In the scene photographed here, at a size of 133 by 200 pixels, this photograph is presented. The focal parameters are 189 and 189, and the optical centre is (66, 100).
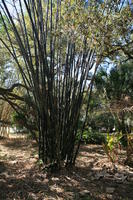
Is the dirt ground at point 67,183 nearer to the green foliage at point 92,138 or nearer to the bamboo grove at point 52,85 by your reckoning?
the bamboo grove at point 52,85

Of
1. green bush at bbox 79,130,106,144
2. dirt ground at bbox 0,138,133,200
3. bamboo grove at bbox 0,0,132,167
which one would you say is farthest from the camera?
green bush at bbox 79,130,106,144

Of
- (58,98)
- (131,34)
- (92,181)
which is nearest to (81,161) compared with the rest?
(92,181)

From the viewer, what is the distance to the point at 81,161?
2715mm

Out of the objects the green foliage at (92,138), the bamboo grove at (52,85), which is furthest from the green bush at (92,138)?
the bamboo grove at (52,85)

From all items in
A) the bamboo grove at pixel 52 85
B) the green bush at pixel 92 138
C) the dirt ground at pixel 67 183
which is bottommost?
the dirt ground at pixel 67 183

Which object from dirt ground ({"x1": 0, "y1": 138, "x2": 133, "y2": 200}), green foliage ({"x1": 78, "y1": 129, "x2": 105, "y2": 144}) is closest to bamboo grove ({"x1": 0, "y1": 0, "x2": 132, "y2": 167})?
dirt ground ({"x1": 0, "y1": 138, "x2": 133, "y2": 200})

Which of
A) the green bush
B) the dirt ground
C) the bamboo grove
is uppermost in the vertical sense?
the bamboo grove

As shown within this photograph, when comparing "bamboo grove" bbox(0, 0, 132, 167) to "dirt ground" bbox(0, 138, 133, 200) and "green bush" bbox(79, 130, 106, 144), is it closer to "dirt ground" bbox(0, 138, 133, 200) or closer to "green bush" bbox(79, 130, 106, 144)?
"dirt ground" bbox(0, 138, 133, 200)

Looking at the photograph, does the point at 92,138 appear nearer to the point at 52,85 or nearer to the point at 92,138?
the point at 92,138

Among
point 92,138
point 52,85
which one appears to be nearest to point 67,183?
point 52,85

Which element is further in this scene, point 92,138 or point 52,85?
point 92,138

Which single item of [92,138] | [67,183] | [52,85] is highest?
[52,85]

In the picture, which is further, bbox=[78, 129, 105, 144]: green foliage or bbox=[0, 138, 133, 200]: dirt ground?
bbox=[78, 129, 105, 144]: green foliage

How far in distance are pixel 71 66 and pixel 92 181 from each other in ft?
4.13
